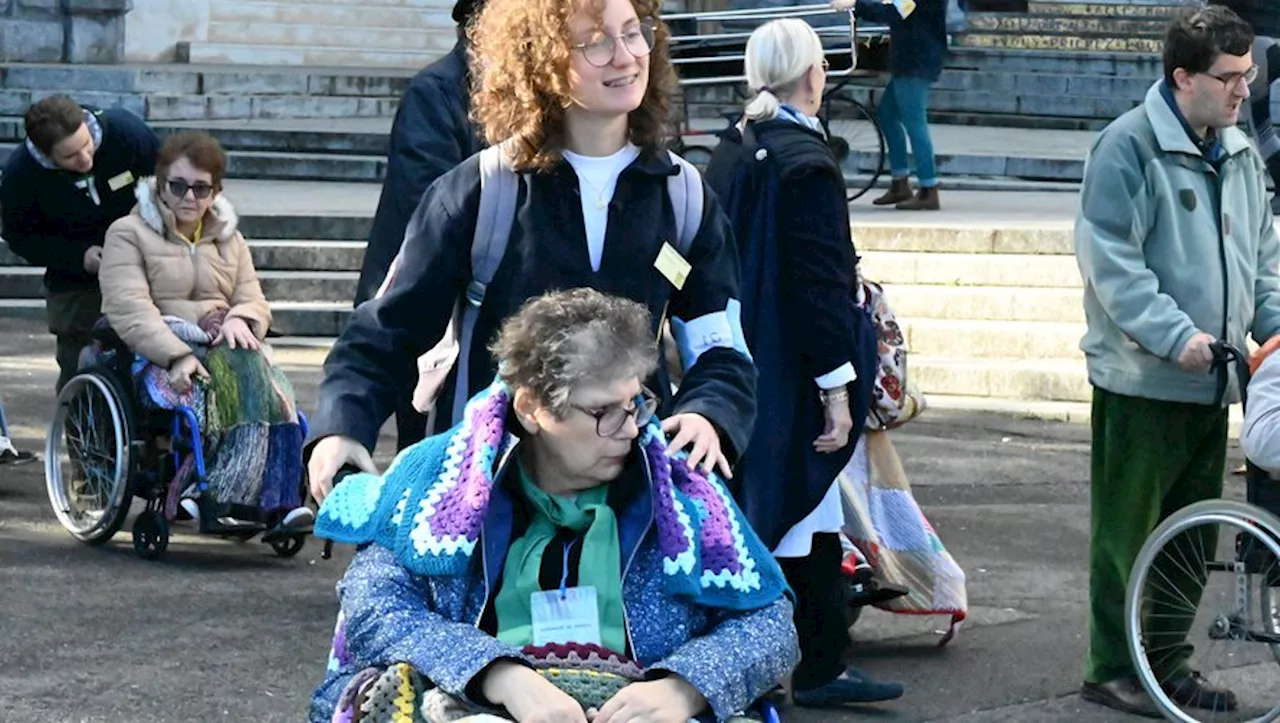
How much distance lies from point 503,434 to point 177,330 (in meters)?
4.22

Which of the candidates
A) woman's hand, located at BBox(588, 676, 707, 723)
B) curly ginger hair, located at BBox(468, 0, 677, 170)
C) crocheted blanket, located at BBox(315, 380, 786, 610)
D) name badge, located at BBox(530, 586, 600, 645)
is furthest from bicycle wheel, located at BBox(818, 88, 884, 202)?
woman's hand, located at BBox(588, 676, 707, 723)

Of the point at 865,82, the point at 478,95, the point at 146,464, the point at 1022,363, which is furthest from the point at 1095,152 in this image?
the point at 865,82

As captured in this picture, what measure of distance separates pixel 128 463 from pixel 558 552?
425 cm

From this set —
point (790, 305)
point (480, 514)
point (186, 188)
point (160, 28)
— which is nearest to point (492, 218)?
point (480, 514)

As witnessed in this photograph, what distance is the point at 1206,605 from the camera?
6203 mm

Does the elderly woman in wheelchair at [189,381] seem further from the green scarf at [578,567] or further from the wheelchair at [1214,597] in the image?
the green scarf at [578,567]

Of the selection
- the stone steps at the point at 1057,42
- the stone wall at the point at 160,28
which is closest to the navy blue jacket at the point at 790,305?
the stone steps at the point at 1057,42

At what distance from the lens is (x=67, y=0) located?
69.8ft

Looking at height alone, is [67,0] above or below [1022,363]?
above

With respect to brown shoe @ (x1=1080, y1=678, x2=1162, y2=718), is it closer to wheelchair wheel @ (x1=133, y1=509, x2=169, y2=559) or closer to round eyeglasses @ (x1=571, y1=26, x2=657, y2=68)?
round eyeglasses @ (x1=571, y1=26, x2=657, y2=68)

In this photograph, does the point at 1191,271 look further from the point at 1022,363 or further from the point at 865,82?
the point at 865,82

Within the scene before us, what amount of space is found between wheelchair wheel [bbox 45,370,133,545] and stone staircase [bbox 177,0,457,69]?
14.4m

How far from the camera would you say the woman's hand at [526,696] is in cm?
358

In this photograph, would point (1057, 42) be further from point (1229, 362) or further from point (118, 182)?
point (1229, 362)
